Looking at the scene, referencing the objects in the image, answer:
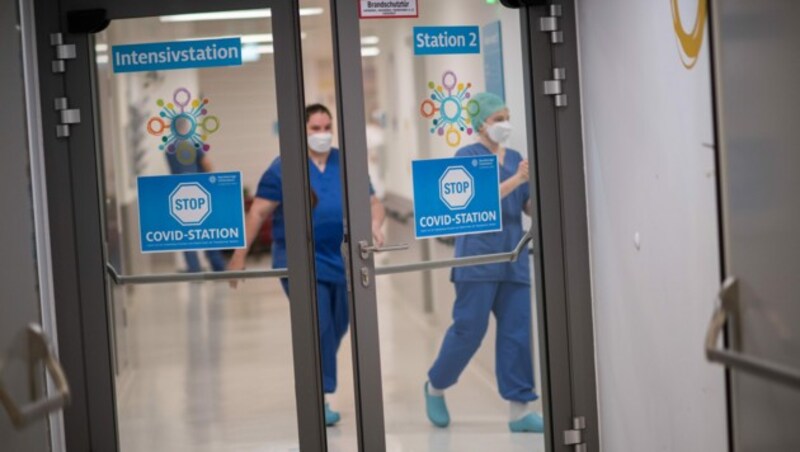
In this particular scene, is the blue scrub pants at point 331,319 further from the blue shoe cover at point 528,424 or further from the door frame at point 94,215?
the blue shoe cover at point 528,424

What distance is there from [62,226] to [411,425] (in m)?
1.61

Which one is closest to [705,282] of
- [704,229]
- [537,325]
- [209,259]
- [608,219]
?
[704,229]

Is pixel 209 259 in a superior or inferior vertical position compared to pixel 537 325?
superior

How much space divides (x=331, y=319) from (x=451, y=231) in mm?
1237

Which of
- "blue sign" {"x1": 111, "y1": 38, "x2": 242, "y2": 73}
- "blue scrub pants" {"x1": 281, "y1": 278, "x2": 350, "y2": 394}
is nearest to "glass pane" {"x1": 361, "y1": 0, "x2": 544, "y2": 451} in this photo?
"blue sign" {"x1": 111, "y1": 38, "x2": 242, "y2": 73}

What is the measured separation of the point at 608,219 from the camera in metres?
4.43

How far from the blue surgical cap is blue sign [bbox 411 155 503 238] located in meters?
0.15

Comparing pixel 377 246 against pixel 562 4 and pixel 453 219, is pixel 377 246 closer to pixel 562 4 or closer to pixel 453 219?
pixel 453 219

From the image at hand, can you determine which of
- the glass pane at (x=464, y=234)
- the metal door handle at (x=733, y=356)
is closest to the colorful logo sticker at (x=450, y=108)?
the glass pane at (x=464, y=234)

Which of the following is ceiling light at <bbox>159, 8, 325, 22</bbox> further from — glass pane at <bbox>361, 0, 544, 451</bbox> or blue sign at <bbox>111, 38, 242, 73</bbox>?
glass pane at <bbox>361, 0, 544, 451</bbox>

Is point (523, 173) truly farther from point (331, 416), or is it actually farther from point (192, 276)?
point (331, 416)

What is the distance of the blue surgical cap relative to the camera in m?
4.59

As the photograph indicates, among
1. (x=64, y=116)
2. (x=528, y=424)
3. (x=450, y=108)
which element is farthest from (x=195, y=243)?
(x=528, y=424)

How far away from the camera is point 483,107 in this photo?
4605 millimetres
